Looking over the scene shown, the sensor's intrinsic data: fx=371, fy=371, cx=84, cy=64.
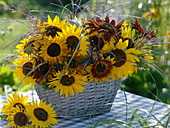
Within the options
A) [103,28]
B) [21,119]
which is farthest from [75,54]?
[21,119]

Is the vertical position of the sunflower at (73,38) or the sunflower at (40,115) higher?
the sunflower at (73,38)

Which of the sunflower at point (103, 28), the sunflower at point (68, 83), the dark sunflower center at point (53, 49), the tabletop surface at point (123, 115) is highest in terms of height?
the sunflower at point (103, 28)

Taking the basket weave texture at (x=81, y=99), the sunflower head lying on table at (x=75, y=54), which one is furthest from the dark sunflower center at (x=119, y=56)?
the basket weave texture at (x=81, y=99)

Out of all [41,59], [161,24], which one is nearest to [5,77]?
[161,24]

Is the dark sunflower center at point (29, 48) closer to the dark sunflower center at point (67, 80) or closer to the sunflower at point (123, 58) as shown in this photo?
the dark sunflower center at point (67, 80)

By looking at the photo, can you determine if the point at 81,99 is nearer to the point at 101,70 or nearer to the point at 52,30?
the point at 101,70

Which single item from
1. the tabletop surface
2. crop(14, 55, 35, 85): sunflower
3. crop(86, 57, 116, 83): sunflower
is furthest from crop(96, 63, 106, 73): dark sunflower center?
crop(14, 55, 35, 85): sunflower
